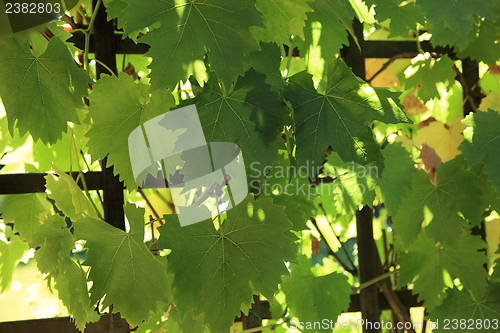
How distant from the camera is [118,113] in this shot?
775 millimetres

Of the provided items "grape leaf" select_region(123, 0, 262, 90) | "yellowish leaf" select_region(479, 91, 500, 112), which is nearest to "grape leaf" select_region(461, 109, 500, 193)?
"yellowish leaf" select_region(479, 91, 500, 112)

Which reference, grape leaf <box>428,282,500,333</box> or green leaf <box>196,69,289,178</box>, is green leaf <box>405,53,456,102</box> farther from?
green leaf <box>196,69,289,178</box>

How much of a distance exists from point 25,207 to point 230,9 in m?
0.79

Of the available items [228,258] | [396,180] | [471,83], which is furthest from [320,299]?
[471,83]

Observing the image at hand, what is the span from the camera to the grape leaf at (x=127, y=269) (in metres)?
0.75

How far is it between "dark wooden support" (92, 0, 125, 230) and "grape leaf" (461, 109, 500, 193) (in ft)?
2.75

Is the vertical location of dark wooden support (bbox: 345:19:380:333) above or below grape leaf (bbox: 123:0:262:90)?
below

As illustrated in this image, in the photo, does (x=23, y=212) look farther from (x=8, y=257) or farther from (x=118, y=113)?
(x=118, y=113)

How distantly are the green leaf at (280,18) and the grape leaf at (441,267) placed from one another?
77 centimetres

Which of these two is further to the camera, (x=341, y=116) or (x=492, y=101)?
(x=492, y=101)

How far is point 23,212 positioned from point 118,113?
0.51 metres

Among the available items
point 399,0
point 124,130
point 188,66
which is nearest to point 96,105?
point 124,130

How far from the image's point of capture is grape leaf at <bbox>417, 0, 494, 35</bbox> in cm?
88

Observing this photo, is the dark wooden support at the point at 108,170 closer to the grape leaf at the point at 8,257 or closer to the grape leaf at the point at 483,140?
the grape leaf at the point at 8,257
